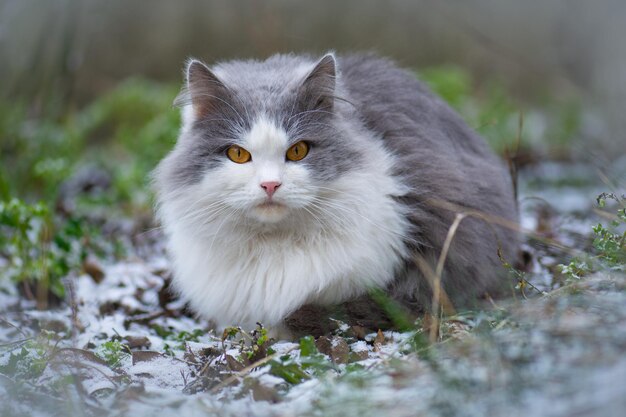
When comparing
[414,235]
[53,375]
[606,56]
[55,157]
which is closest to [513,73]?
[606,56]

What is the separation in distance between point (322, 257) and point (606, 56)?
8830mm

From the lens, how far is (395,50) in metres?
10.7

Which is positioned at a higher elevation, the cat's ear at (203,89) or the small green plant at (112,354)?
the cat's ear at (203,89)

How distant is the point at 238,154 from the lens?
2.81 m

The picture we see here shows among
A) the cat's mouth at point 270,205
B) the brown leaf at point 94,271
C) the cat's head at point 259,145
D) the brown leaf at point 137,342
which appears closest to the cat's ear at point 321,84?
the cat's head at point 259,145

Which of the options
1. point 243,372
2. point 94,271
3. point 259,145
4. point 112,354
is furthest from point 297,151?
point 94,271

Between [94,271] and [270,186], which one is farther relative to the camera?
[94,271]

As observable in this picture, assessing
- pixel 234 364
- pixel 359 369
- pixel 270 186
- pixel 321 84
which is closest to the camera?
pixel 359 369

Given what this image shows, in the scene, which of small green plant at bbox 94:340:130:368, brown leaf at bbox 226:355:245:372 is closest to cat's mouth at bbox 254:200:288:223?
brown leaf at bbox 226:355:245:372

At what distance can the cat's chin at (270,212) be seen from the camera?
8.95 feet

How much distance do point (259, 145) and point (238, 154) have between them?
0.12m

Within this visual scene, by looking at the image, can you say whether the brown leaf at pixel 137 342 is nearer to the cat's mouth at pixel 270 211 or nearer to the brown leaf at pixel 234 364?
the brown leaf at pixel 234 364

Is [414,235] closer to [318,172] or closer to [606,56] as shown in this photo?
[318,172]

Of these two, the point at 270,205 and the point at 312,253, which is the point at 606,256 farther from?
the point at 270,205
